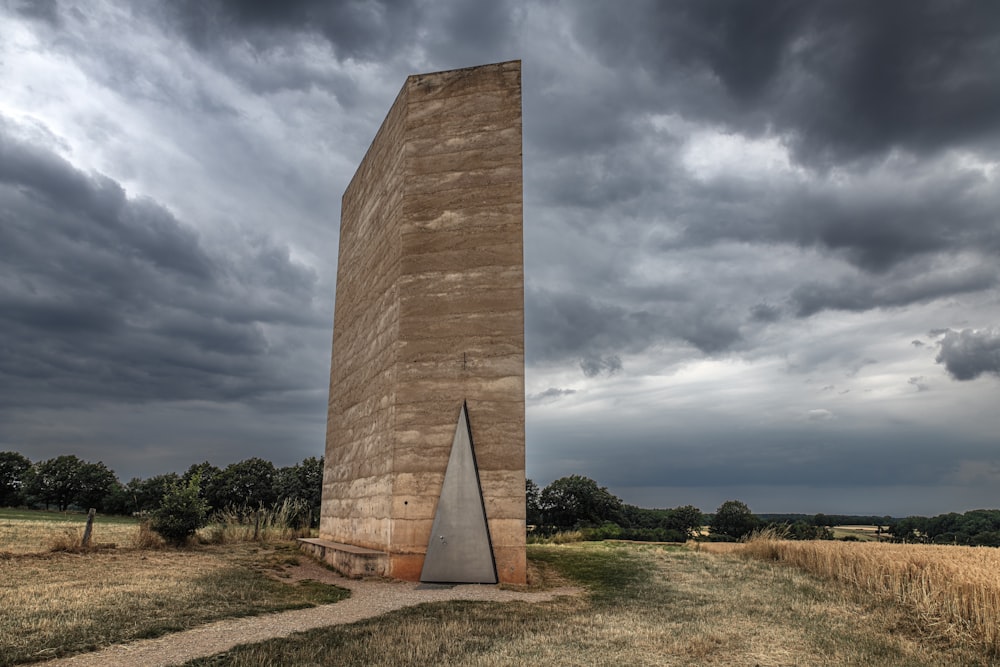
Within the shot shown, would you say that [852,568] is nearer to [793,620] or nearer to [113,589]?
[793,620]

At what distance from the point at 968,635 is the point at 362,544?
12.8 m

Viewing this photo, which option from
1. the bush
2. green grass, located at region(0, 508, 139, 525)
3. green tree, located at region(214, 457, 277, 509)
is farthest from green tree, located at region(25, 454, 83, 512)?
the bush

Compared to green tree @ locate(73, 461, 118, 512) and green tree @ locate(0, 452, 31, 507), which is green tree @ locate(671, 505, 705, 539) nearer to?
green tree @ locate(73, 461, 118, 512)

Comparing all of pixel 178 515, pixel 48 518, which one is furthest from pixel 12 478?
pixel 178 515

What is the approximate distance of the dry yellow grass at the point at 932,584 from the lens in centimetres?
796

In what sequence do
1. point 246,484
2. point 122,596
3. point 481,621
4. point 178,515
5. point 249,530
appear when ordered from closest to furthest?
1. point 481,621
2. point 122,596
3. point 178,515
4. point 249,530
5. point 246,484

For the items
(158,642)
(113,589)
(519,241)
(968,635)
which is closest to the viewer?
(158,642)

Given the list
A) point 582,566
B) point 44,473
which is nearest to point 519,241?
point 582,566

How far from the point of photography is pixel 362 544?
16031 millimetres

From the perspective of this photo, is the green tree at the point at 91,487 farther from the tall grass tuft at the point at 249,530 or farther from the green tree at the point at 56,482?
the tall grass tuft at the point at 249,530

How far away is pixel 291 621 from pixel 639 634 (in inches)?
192

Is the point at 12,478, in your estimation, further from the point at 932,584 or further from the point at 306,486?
the point at 932,584

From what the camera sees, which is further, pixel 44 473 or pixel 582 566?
pixel 44 473

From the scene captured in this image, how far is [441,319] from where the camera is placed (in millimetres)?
14773
